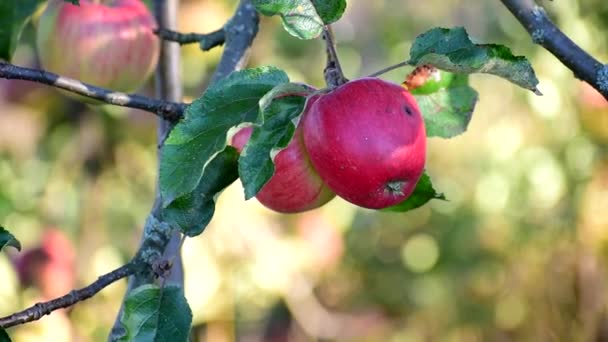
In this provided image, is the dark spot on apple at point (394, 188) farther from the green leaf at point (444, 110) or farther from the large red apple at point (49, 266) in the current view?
the large red apple at point (49, 266)

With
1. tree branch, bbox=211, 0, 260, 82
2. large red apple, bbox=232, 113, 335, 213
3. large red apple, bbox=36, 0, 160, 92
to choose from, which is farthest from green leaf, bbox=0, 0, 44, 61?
large red apple, bbox=232, 113, 335, 213

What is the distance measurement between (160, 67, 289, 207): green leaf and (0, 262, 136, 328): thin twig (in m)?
0.07

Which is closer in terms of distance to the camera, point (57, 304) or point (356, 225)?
point (57, 304)

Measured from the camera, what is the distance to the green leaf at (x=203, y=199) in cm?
A: 62

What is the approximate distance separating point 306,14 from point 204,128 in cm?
12

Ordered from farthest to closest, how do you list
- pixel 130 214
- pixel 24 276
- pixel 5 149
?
1. pixel 130 214
2. pixel 5 149
3. pixel 24 276

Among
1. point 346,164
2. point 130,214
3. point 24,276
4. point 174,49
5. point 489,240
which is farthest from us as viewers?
point 489,240

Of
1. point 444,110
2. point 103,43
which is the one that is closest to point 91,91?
point 444,110

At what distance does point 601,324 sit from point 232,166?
5.75 feet

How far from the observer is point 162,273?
64 centimetres

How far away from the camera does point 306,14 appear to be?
648mm

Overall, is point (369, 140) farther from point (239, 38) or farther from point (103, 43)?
point (103, 43)

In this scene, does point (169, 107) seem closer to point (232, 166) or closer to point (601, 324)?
point (232, 166)

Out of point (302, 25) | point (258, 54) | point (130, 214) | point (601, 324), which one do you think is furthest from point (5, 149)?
point (601, 324)
